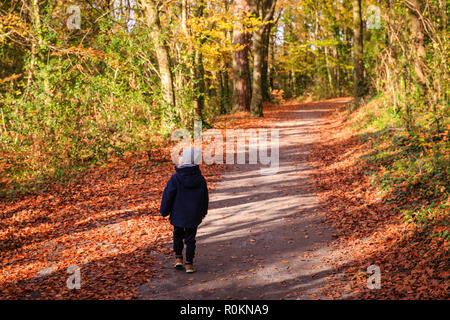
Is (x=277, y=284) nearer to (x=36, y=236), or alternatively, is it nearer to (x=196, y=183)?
(x=196, y=183)

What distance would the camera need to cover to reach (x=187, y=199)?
20.1ft

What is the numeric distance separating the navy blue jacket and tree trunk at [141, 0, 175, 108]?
8965mm

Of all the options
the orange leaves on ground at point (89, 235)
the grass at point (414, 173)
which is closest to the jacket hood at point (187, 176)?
the orange leaves on ground at point (89, 235)

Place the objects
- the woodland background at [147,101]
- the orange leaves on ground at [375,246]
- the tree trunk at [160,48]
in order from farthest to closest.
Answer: the tree trunk at [160,48] → the woodland background at [147,101] → the orange leaves on ground at [375,246]

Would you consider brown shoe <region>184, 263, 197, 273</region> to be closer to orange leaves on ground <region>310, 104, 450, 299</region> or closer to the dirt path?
the dirt path

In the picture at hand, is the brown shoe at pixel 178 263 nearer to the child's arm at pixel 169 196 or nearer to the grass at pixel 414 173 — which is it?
the child's arm at pixel 169 196

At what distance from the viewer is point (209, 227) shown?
8266 mm

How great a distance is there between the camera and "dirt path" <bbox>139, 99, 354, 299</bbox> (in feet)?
18.1

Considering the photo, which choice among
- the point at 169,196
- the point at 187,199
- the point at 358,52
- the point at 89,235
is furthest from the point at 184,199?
the point at 358,52

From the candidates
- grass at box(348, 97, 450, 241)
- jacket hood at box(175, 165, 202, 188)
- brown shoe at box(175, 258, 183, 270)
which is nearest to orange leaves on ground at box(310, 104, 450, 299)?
grass at box(348, 97, 450, 241)

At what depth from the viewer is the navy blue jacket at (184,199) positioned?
6086mm

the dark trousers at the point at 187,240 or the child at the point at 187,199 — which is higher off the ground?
the child at the point at 187,199

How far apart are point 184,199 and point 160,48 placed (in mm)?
10687

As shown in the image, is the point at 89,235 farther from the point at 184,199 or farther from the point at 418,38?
the point at 418,38
